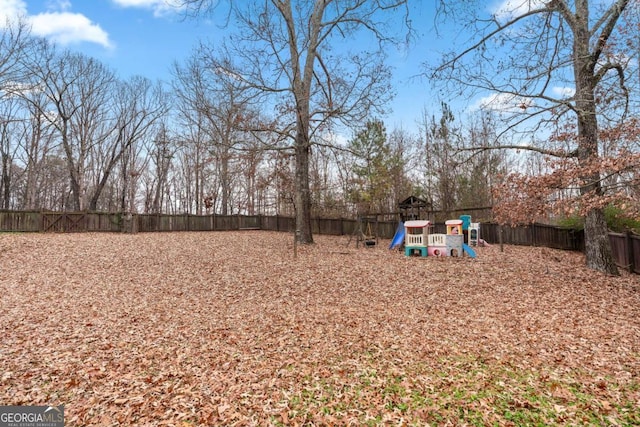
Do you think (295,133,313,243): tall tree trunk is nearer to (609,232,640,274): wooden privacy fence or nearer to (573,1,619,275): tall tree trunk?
(573,1,619,275): tall tree trunk

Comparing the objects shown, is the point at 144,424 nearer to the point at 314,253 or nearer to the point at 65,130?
the point at 314,253

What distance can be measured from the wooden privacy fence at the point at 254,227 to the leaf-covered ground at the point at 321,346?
1.99 meters

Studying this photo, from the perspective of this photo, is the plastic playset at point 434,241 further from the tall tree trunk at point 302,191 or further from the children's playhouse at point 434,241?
the tall tree trunk at point 302,191

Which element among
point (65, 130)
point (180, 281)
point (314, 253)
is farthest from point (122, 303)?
point (65, 130)

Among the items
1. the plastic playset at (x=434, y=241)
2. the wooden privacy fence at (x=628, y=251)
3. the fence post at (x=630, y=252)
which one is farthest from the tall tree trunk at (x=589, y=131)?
the plastic playset at (x=434, y=241)

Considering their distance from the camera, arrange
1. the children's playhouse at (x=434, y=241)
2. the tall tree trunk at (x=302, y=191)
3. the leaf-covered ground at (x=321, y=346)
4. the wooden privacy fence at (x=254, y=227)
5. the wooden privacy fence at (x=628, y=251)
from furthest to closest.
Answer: the tall tree trunk at (x=302, y=191)
the children's playhouse at (x=434, y=241)
the wooden privacy fence at (x=254, y=227)
the wooden privacy fence at (x=628, y=251)
the leaf-covered ground at (x=321, y=346)

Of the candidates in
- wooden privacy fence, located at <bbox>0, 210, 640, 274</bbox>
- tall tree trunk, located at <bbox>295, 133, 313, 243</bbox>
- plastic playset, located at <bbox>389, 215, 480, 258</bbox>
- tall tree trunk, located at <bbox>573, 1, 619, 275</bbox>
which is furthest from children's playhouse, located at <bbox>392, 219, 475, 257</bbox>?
tall tree trunk, located at <bbox>295, 133, 313, 243</bbox>

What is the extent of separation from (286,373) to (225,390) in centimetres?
69

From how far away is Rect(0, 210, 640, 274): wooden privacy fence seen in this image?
32.3 feet

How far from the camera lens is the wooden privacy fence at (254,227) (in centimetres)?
984

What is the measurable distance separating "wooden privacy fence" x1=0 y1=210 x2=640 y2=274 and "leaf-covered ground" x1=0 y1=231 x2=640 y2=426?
1989 mm

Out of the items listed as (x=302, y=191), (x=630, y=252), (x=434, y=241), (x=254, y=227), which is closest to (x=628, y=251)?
(x=630, y=252)

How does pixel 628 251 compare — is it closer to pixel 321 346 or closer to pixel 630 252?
pixel 630 252

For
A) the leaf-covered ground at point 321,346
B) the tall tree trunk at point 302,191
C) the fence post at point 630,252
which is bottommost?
the leaf-covered ground at point 321,346
